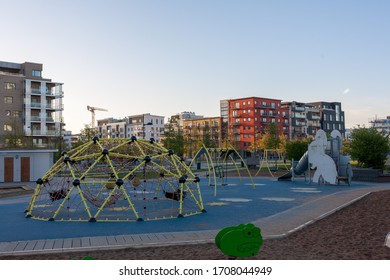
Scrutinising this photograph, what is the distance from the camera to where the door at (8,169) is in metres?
33.1

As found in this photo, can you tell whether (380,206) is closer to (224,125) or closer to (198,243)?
(198,243)

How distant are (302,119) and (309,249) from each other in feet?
384

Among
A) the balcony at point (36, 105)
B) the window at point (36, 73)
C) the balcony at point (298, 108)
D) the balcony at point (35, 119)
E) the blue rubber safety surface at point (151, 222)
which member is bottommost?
the blue rubber safety surface at point (151, 222)

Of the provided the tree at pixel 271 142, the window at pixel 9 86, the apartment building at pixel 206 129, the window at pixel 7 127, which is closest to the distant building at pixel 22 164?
the window at pixel 7 127

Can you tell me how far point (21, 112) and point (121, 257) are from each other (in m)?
65.0

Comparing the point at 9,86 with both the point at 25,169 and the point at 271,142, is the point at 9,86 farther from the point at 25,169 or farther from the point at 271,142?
the point at 271,142

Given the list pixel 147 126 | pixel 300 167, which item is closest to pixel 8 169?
pixel 300 167

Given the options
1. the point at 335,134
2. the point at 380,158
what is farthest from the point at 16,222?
the point at 380,158

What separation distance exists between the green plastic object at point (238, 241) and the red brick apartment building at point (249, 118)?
9631 centimetres

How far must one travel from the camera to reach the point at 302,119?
12081 cm

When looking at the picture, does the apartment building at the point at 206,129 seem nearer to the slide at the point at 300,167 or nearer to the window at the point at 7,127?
the window at the point at 7,127

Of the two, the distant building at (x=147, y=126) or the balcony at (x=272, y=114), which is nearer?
the balcony at (x=272, y=114)

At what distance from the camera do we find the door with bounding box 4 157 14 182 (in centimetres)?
3312

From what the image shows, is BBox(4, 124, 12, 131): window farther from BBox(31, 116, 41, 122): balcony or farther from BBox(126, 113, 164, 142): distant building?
BBox(126, 113, 164, 142): distant building
